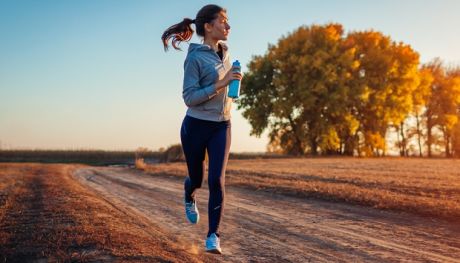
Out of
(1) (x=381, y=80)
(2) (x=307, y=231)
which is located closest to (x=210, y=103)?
(2) (x=307, y=231)

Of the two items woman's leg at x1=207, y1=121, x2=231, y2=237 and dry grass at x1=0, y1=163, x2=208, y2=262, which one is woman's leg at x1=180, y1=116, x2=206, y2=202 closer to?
woman's leg at x1=207, y1=121, x2=231, y2=237

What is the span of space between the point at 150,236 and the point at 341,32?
144 feet

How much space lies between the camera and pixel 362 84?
1604 inches

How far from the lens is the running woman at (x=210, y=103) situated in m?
4.72

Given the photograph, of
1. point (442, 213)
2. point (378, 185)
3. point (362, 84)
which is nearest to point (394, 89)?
point (362, 84)

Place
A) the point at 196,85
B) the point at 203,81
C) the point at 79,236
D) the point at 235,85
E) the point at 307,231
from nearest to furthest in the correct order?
the point at 235,85
the point at 196,85
the point at 203,81
the point at 79,236
the point at 307,231

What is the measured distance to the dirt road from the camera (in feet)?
16.6

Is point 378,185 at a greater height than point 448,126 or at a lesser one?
lesser

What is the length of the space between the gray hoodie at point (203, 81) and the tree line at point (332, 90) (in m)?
34.8

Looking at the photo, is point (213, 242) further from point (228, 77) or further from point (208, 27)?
point (208, 27)

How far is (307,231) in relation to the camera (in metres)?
6.43

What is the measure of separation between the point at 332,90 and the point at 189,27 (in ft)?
119

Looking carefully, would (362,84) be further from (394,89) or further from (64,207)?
(64,207)

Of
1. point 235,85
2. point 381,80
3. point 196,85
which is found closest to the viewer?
point 235,85
